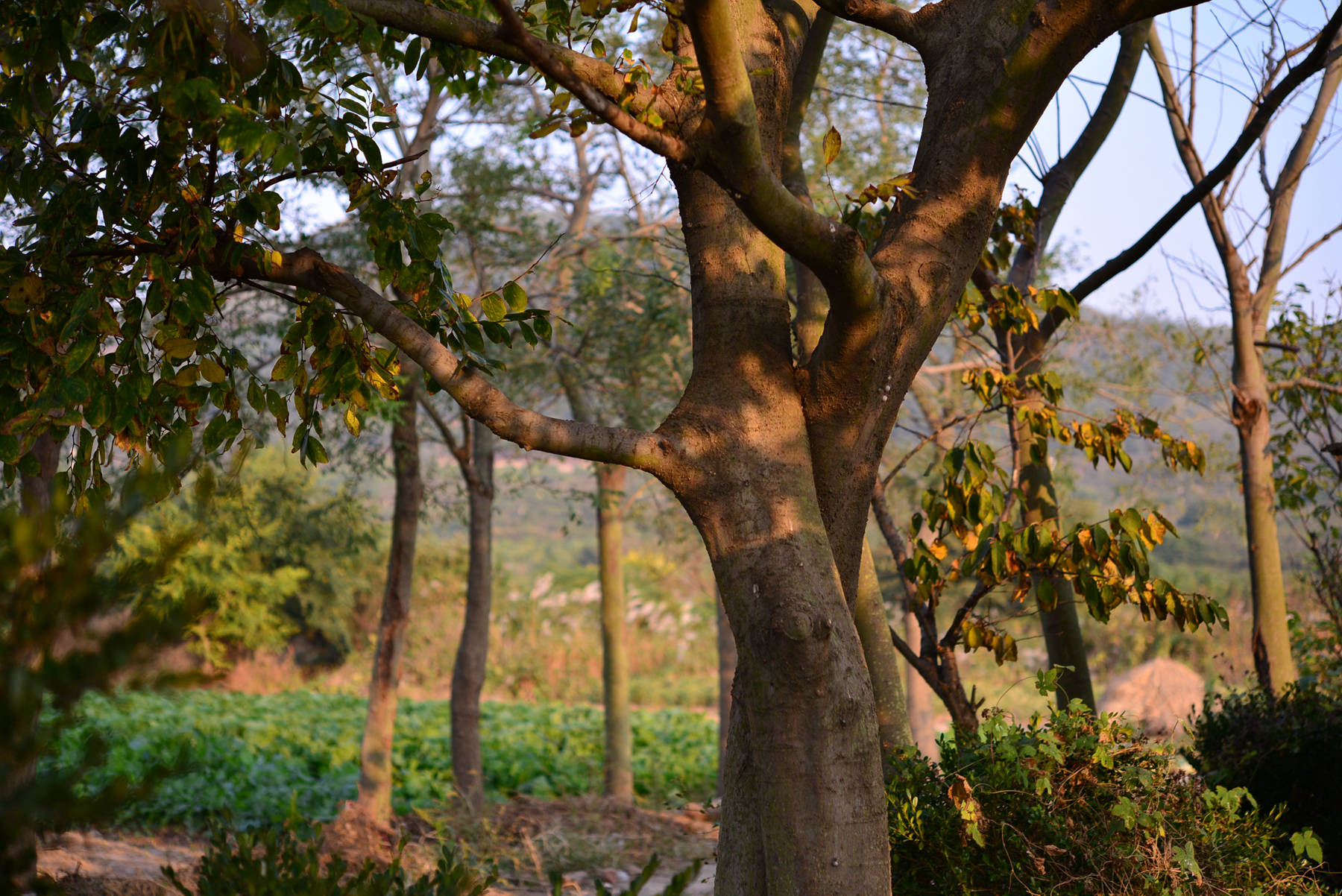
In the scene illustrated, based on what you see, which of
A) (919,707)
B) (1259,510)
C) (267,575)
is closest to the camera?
(1259,510)

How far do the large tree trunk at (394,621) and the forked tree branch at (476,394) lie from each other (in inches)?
166

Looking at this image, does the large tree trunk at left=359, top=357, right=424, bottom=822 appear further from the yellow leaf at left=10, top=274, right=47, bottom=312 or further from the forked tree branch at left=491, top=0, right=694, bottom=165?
the forked tree branch at left=491, top=0, right=694, bottom=165

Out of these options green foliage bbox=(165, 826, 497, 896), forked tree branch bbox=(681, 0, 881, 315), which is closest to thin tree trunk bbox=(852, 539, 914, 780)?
forked tree branch bbox=(681, 0, 881, 315)

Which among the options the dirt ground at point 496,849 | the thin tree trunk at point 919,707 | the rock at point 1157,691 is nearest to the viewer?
the dirt ground at point 496,849

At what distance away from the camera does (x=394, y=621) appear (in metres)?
7.42

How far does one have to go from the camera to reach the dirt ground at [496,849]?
221 inches

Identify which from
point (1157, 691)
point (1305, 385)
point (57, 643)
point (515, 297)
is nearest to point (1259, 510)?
point (1305, 385)

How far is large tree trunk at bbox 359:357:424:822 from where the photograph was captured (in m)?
7.24

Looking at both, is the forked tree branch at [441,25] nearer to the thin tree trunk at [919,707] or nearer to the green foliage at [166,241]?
the green foliage at [166,241]

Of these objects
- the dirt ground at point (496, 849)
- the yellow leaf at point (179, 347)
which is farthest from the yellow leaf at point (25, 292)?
the dirt ground at point (496, 849)

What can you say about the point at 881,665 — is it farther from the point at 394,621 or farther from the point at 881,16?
the point at 394,621

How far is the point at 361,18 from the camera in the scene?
2.84m

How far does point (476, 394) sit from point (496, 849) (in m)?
4.96

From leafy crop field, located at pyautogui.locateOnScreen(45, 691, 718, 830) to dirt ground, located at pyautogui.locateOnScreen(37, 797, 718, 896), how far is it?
0.43 metres
